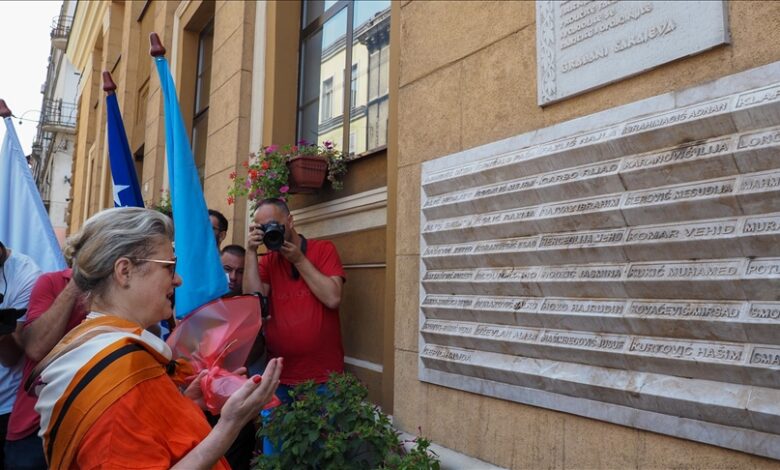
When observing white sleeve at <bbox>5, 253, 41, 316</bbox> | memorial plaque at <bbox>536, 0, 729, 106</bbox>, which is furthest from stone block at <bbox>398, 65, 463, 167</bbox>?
white sleeve at <bbox>5, 253, 41, 316</bbox>

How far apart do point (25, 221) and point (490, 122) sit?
2811 mm

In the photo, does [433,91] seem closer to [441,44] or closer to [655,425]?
[441,44]

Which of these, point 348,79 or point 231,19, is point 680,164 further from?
point 231,19

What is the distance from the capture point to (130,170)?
395cm

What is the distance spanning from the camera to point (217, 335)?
2066mm

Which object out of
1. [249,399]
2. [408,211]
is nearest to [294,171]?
[408,211]

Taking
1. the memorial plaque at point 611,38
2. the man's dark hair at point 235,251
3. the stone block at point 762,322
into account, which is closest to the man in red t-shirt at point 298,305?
the man's dark hair at point 235,251

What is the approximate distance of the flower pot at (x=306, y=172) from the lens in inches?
181

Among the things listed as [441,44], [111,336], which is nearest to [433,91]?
[441,44]

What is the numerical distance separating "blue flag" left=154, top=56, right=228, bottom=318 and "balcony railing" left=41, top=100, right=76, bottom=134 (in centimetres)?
3252

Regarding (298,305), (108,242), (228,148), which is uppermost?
(228,148)

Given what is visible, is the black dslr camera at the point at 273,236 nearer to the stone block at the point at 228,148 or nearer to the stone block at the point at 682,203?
the stone block at the point at 682,203

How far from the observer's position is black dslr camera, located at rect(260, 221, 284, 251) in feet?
11.2

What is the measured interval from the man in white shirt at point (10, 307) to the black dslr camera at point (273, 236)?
3.87ft
